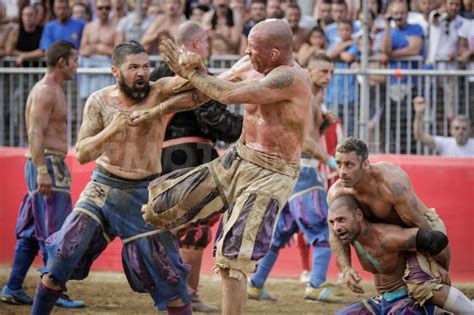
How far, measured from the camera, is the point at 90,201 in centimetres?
713

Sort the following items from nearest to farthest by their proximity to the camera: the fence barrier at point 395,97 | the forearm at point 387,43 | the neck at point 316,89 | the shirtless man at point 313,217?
the shirtless man at point 313,217, the neck at point 316,89, the fence barrier at point 395,97, the forearm at point 387,43

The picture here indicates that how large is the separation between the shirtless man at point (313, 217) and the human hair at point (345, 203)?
7.58ft

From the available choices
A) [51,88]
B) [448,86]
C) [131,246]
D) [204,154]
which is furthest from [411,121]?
[131,246]

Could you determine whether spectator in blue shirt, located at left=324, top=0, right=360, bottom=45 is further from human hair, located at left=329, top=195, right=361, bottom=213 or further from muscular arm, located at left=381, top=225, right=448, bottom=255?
muscular arm, located at left=381, top=225, right=448, bottom=255

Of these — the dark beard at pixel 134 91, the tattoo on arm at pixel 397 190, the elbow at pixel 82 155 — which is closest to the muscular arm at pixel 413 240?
the tattoo on arm at pixel 397 190

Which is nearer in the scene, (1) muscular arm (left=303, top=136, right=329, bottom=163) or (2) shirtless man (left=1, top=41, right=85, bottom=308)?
(2) shirtless man (left=1, top=41, right=85, bottom=308)

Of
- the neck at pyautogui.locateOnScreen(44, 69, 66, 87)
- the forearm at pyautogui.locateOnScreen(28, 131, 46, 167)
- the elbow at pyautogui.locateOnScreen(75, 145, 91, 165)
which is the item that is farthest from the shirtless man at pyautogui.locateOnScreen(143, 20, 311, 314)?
the neck at pyautogui.locateOnScreen(44, 69, 66, 87)

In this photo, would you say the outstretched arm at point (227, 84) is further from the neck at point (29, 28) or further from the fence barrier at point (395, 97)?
the neck at point (29, 28)

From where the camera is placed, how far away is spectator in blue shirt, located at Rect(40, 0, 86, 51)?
12180 mm

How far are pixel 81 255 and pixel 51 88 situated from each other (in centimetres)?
222

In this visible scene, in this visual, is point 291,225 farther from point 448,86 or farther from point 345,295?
point 448,86

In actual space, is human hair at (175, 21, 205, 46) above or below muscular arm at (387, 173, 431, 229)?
above

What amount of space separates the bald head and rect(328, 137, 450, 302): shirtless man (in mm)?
765

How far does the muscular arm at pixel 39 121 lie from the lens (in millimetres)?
8672
